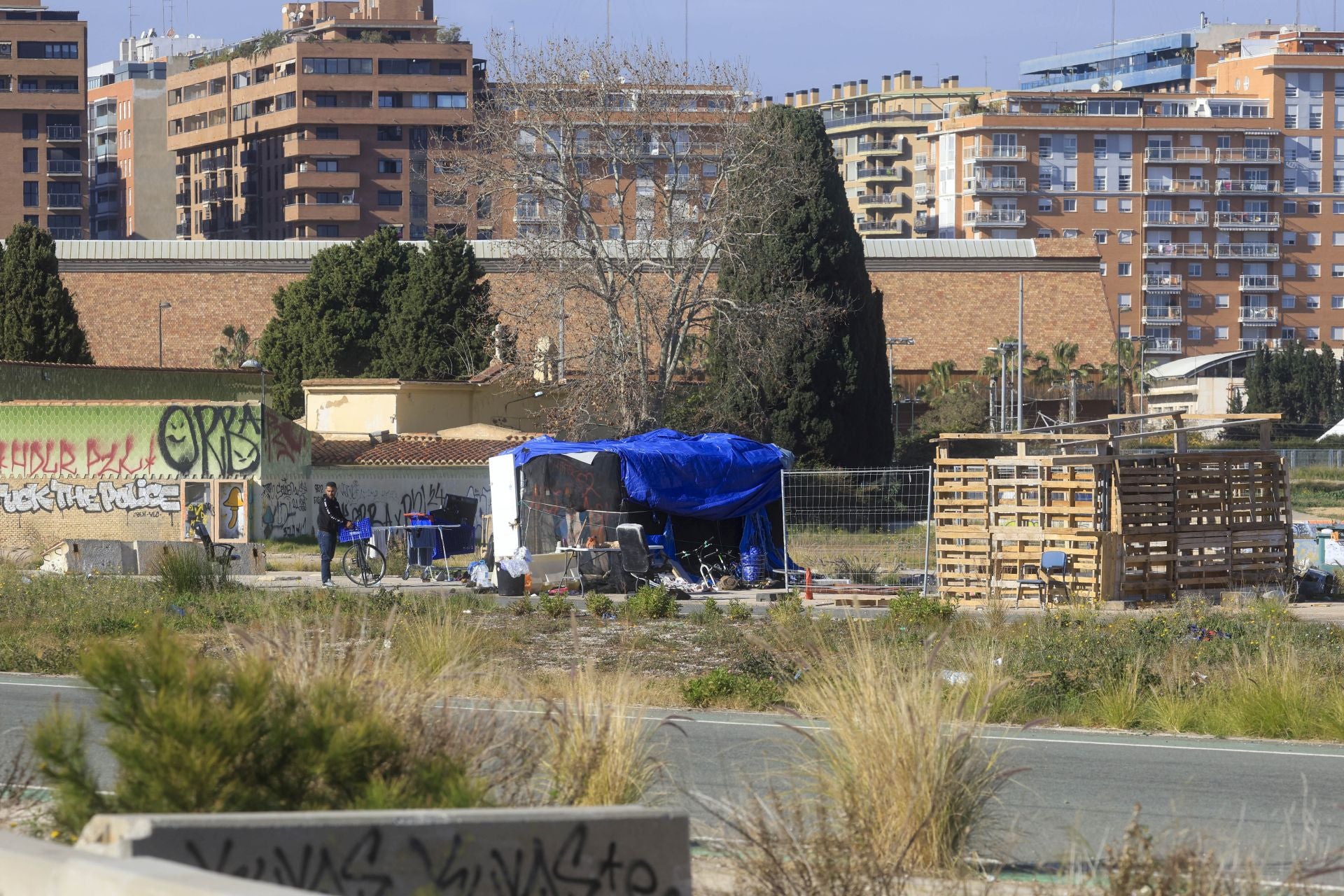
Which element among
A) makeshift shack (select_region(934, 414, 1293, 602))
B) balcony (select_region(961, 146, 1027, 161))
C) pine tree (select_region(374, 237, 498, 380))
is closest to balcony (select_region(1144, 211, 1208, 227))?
balcony (select_region(961, 146, 1027, 161))

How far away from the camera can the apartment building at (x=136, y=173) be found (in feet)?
508

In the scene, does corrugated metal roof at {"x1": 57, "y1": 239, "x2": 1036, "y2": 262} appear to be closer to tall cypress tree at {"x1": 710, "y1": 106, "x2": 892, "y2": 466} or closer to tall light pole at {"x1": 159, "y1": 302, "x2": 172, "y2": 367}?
tall light pole at {"x1": 159, "y1": 302, "x2": 172, "y2": 367}

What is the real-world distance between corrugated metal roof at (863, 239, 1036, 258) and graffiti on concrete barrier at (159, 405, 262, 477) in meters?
49.9

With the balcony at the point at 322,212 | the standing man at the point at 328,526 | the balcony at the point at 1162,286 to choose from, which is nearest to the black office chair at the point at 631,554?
the standing man at the point at 328,526

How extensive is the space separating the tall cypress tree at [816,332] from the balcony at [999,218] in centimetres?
8838

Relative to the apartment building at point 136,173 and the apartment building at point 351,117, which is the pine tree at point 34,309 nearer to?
the apartment building at point 351,117

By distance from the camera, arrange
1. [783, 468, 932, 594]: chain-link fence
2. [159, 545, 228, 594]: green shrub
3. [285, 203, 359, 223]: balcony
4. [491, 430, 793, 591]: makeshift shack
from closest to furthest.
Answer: [159, 545, 228, 594]: green shrub, [491, 430, 793, 591]: makeshift shack, [783, 468, 932, 594]: chain-link fence, [285, 203, 359, 223]: balcony

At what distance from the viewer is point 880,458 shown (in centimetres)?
5169

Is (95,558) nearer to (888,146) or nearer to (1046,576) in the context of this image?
(1046,576)

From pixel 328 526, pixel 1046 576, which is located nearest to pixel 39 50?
pixel 328 526

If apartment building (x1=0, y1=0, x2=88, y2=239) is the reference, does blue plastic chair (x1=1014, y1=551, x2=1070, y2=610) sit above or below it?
below

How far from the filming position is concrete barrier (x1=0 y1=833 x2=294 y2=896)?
14.6ft

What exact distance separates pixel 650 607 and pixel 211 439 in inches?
835

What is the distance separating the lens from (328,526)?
26969 mm
